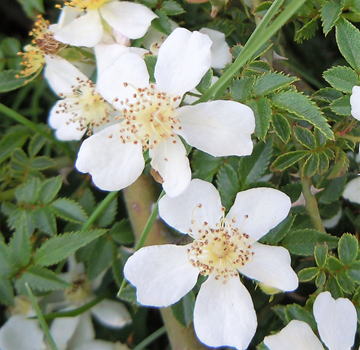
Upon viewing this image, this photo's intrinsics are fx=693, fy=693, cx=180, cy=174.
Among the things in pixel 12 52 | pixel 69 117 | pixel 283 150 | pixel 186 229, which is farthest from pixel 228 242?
pixel 12 52

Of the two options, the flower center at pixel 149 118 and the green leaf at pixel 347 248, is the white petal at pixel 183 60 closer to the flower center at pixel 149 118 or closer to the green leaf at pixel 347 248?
the flower center at pixel 149 118

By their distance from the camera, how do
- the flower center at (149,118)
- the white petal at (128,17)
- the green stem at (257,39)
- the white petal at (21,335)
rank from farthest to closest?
the white petal at (21,335), the white petal at (128,17), the flower center at (149,118), the green stem at (257,39)

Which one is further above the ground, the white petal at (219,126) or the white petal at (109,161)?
the white petal at (219,126)

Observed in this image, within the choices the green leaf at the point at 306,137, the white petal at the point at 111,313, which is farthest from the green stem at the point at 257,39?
the white petal at the point at 111,313

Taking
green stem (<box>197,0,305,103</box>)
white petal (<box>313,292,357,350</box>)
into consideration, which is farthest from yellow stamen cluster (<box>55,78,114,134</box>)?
white petal (<box>313,292,357,350</box>)

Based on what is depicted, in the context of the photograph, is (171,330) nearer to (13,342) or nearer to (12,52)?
(13,342)
